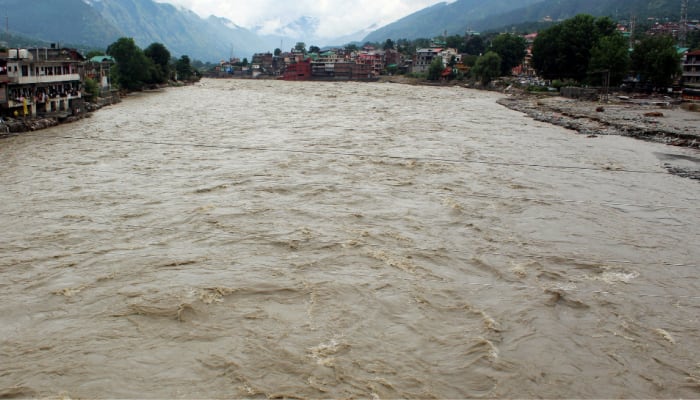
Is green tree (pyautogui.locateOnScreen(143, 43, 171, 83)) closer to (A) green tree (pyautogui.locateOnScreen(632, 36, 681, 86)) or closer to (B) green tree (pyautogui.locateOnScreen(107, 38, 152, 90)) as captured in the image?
(B) green tree (pyautogui.locateOnScreen(107, 38, 152, 90))

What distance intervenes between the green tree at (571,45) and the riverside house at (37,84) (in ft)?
127

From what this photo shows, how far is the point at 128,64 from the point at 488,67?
35.7 metres

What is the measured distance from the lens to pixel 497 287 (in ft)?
21.5

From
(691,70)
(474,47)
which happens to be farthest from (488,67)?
(474,47)

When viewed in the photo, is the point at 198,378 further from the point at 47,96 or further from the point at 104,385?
the point at 47,96

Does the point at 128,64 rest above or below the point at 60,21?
below

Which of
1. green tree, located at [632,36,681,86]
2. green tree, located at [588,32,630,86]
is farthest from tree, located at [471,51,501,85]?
green tree, located at [588,32,630,86]

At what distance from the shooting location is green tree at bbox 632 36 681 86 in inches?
1494

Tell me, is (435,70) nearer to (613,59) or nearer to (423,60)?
(423,60)

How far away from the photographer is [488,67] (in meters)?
56.9

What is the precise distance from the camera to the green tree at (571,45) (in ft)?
153

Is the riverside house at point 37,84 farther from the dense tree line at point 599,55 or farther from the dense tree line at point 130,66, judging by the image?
the dense tree line at point 599,55

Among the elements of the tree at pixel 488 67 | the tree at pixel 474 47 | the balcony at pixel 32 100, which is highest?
the tree at pixel 474 47

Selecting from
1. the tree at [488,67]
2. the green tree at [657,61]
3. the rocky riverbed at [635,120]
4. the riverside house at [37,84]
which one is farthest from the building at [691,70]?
the riverside house at [37,84]
